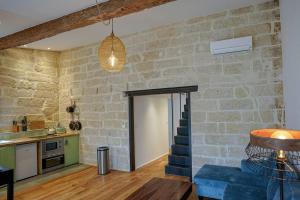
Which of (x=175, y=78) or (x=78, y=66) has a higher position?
(x=78, y=66)

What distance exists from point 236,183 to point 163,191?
985 mm

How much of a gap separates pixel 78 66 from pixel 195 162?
370 cm

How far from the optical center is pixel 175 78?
159 inches

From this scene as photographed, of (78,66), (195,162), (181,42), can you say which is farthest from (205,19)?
(78,66)

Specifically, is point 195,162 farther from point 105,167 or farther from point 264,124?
point 105,167

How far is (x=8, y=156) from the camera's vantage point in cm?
400

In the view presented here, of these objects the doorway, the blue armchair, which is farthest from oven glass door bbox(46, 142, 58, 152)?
the blue armchair

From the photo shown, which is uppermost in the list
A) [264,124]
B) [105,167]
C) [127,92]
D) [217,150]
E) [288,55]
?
[288,55]

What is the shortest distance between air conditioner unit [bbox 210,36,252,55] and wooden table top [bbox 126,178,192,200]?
223cm

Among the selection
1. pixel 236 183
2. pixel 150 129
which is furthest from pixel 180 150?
pixel 236 183

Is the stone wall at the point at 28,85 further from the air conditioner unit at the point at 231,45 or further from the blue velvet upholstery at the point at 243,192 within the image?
the blue velvet upholstery at the point at 243,192

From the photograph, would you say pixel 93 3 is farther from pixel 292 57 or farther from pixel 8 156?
A: pixel 8 156

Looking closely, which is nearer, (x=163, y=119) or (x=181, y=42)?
(x=181, y=42)

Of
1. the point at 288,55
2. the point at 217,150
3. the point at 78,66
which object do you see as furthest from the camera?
the point at 78,66
